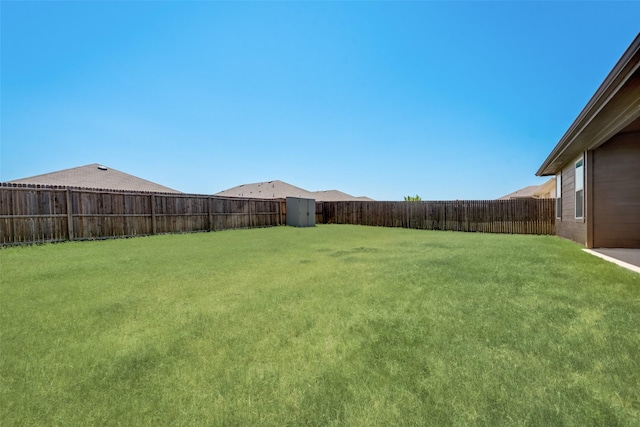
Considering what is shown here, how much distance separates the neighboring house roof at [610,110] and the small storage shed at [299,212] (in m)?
12.7

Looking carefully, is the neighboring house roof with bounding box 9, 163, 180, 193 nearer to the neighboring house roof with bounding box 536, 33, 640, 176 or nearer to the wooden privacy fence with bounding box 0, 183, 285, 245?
the wooden privacy fence with bounding box 0, 183, 285, 245

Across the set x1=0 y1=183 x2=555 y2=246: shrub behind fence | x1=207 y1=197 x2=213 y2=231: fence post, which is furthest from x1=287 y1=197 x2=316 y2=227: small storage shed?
x1=207 y1=197 x2=213 y2=231: fence post

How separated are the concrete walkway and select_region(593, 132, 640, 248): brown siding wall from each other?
44 cm

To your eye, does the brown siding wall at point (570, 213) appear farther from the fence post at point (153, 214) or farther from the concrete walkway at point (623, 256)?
the fence post at point (153, 214)

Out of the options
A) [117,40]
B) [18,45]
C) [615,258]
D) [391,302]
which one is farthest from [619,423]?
[18,45]

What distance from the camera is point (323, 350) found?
2084 millimetres

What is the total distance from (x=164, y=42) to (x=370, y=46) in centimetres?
666

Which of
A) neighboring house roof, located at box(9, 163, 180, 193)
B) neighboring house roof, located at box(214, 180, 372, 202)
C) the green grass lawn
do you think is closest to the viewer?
the green grass lawn

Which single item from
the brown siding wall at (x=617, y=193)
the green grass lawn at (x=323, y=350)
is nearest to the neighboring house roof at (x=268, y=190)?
the brown siding wall at (x=617, y=193)

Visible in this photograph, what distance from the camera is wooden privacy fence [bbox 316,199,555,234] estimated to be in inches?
511

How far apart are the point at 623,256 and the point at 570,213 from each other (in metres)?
3.84

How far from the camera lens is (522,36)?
8398 millimetres

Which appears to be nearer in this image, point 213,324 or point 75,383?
point 75,383

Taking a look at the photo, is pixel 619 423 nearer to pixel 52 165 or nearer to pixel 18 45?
pixel 18 45
